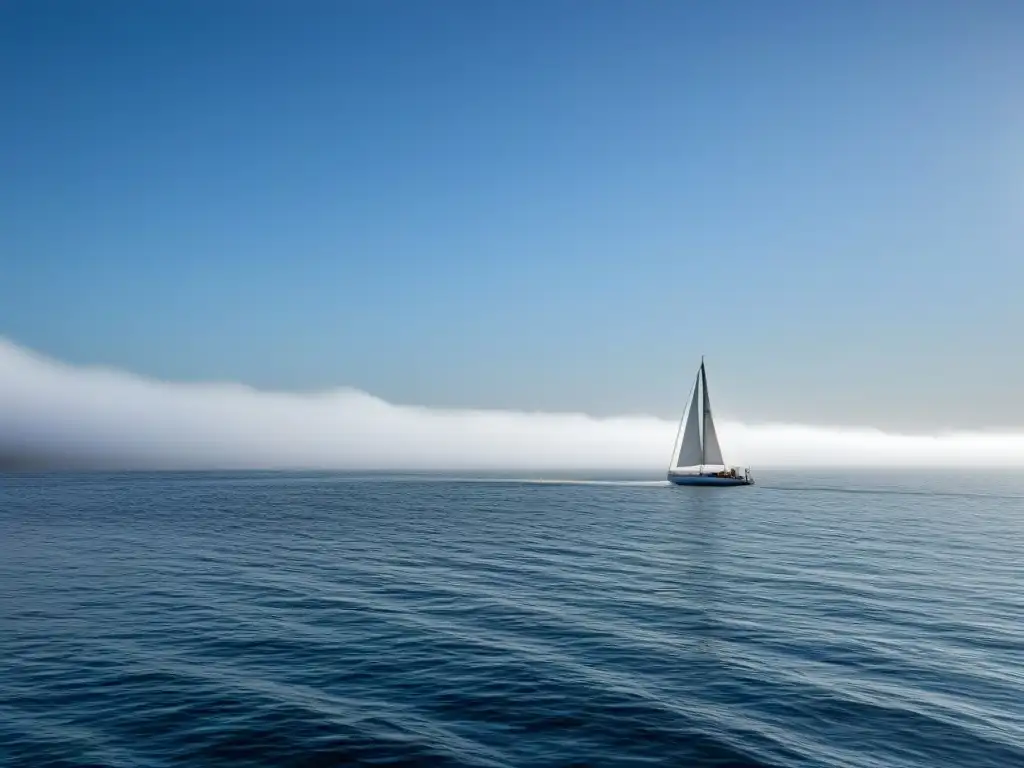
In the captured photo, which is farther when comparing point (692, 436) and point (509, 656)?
point (692, 436)

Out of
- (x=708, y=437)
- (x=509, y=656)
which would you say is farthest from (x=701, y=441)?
(x=509, y=656)

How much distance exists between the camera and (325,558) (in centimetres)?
6275

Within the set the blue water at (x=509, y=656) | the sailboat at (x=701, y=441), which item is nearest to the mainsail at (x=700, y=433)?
the sailboat at (x=701, y=441)

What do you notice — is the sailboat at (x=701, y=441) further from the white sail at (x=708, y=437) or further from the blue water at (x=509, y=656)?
the blue water at (x=509, y=656)

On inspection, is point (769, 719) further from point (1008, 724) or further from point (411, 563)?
point (411, 563)

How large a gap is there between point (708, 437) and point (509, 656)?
15375cm

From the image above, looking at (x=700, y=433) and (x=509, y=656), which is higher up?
(x=700, y=433)

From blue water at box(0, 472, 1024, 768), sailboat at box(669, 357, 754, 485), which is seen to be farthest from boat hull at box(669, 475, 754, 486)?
blue water at box(0, 472, 1024, 768)

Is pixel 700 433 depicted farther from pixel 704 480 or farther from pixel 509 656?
pixel 509 656

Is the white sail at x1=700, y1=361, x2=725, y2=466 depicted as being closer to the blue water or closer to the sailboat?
the sailboat

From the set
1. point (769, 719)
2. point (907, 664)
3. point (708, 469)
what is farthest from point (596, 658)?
point (708, 469)

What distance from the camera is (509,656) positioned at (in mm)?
31547

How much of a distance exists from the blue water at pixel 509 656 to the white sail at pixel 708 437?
105 m

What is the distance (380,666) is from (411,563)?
1165 inches
